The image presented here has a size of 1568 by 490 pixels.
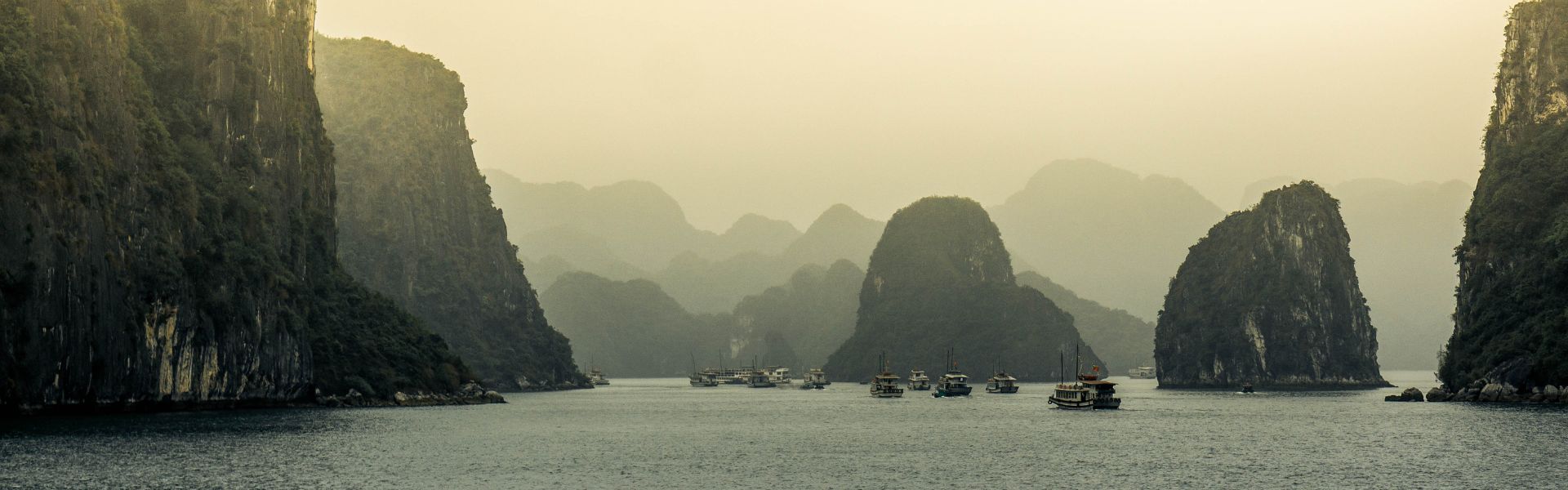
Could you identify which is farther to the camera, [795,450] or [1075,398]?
[1075,398]

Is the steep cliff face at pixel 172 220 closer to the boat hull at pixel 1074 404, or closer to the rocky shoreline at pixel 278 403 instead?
the rocky shoreline at pixel 278 403

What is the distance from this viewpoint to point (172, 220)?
109688mm

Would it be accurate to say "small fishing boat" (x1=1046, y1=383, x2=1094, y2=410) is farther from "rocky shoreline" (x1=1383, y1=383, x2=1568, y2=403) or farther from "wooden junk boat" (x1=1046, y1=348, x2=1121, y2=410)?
"rocky shoreline" (x1=1383, y1=383, x2=1568, y2=403)

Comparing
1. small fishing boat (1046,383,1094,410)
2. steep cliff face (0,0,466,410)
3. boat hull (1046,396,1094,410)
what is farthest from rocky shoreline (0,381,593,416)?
small fishing boat (1046,383,1094,410)

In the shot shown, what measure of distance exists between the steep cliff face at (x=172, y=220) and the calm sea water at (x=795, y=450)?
4.65 meters

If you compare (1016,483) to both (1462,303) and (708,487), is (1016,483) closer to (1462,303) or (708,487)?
(708,487)

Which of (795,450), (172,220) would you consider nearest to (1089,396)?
(795,450)

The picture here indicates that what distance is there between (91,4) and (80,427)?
36.8m

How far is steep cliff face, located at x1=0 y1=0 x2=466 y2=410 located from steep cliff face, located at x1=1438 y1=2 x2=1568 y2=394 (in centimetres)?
10756

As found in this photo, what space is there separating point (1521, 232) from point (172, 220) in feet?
398

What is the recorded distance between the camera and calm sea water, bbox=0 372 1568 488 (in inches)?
2581

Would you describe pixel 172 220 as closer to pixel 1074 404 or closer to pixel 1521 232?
pixel 1074 404

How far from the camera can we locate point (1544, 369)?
383 ft

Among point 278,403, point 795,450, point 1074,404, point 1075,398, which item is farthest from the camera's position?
point 1075,398
